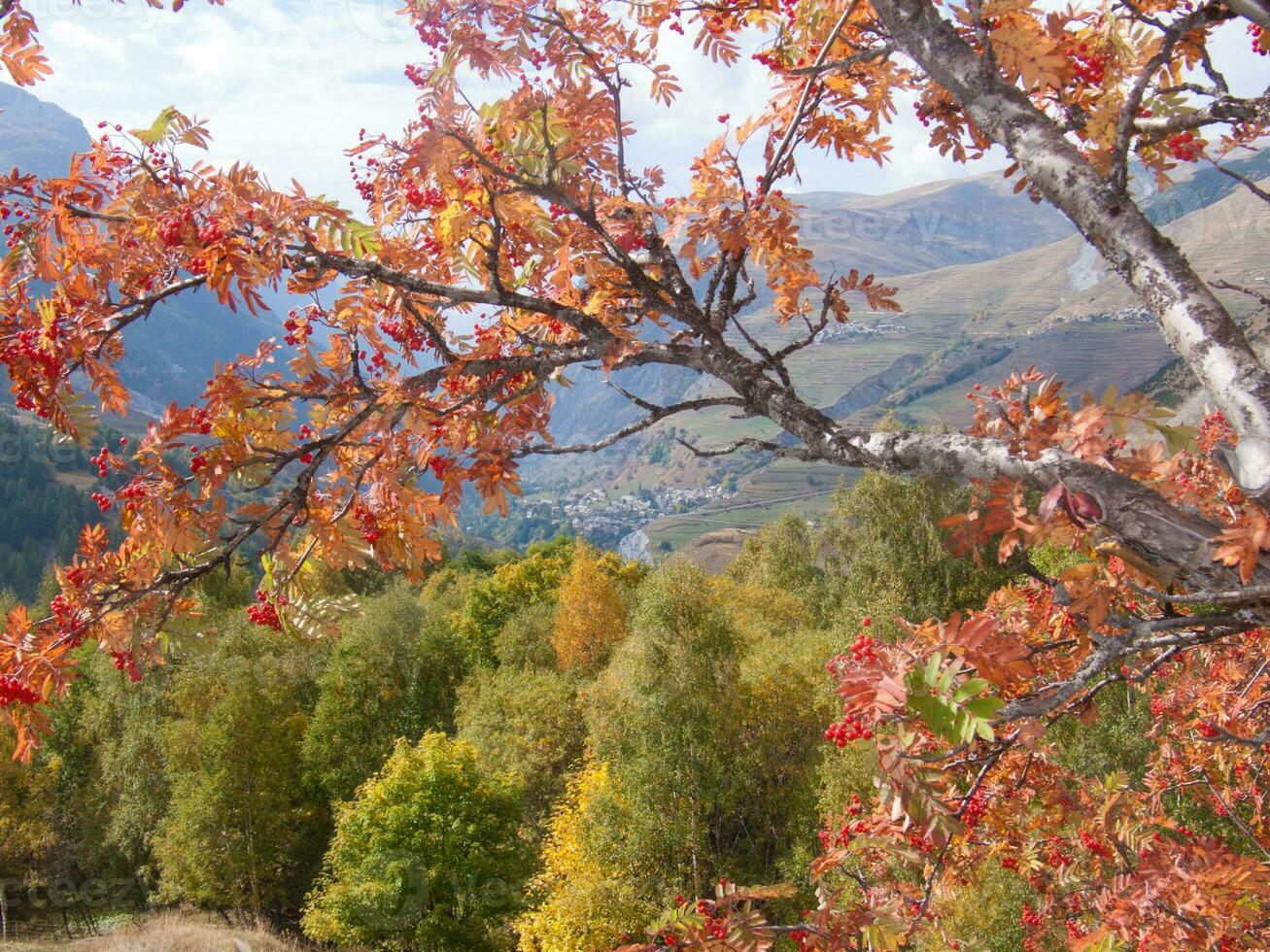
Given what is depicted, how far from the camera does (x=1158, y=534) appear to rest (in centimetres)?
191

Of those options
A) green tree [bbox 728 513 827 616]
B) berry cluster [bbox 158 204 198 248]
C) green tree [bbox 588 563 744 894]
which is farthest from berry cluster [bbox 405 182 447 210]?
green tree [bbox 728 513 827 616]

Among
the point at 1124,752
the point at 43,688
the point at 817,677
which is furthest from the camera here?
the point at 817,677

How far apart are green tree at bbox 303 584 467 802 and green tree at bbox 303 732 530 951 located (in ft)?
22.3

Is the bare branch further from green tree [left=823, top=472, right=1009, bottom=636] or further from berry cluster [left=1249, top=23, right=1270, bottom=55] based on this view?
green tree [left=823, top=472, right=1009, bottom=636]

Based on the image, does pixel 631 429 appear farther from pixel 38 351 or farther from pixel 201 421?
pixel 38 351

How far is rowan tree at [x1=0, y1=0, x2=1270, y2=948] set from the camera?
6.48ft

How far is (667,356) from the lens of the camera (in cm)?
297

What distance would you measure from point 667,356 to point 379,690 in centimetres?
2958

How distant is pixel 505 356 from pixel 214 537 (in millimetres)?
1196

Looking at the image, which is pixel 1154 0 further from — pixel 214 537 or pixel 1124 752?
pixel 1124 752

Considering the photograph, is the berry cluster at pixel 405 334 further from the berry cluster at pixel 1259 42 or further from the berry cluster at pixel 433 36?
the berry cluster at pixel 1259 42

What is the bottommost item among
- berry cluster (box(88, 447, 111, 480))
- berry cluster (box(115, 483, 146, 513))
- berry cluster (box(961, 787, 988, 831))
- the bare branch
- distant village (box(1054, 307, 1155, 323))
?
berry cluster (box(961, 787, 988, 831))

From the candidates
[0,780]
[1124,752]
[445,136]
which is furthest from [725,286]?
[0,780]

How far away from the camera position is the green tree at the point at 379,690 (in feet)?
88.3
